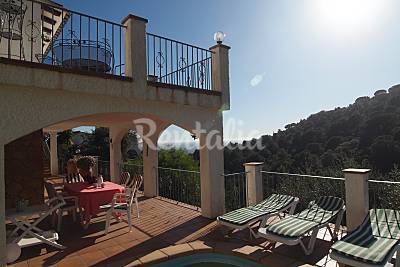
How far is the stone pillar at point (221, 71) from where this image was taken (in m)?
8.36

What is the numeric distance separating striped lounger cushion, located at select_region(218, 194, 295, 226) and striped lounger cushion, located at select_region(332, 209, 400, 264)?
1.84 metres

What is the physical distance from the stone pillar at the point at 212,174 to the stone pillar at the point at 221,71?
3.65 feet

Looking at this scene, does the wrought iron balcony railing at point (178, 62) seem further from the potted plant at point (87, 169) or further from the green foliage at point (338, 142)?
the green foliage at point (338, 142)

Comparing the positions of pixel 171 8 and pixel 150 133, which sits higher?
pixel 171 8

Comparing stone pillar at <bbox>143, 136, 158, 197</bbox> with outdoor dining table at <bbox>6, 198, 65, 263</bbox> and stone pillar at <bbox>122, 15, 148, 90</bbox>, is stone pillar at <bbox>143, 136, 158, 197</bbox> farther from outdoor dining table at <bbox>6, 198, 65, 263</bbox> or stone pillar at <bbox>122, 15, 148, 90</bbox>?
outdoor dining table at <bbox>6, 198, 65, 263</bbox>

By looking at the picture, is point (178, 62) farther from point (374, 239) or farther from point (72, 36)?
point (374, 239)

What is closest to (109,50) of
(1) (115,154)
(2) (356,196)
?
(1) (115,154)

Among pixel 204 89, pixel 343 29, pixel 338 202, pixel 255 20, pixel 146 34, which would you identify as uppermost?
pixel 255 20

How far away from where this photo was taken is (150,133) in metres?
11.4

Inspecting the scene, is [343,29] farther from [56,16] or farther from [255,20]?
[56,16]

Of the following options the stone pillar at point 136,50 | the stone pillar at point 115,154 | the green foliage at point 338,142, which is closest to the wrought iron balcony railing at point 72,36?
the stone pillar at point 136,50

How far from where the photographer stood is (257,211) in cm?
653

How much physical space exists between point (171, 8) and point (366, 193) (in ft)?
25.1

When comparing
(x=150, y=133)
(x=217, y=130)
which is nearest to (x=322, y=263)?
(x=217, y=130)
